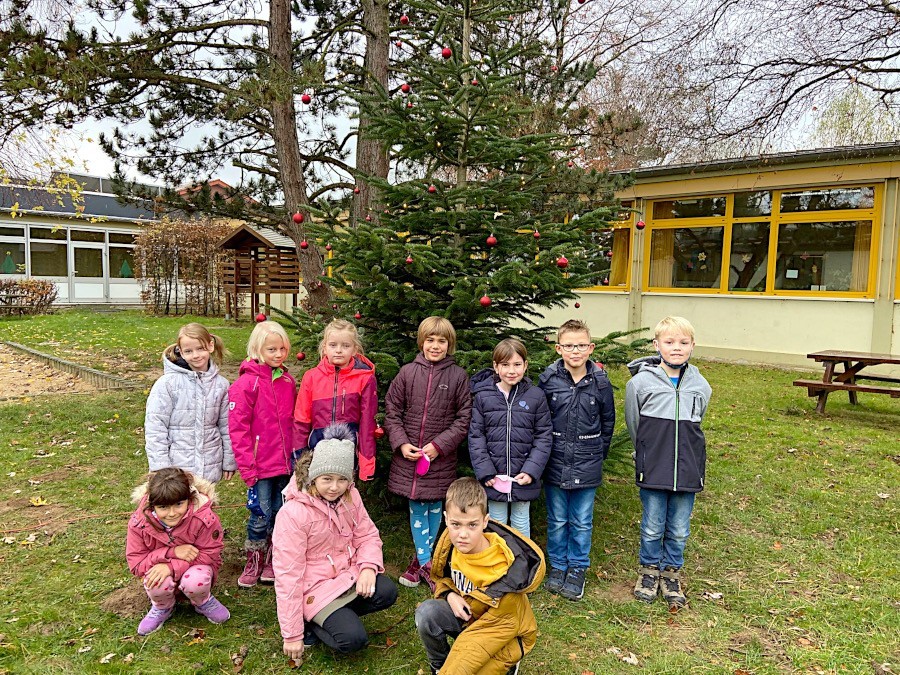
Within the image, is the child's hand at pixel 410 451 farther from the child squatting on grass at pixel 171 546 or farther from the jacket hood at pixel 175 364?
the jacket hood at pixel 175 364

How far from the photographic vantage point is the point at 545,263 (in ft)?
13.5

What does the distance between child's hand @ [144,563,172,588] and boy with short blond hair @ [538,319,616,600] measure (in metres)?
2.34

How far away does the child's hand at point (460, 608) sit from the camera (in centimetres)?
288

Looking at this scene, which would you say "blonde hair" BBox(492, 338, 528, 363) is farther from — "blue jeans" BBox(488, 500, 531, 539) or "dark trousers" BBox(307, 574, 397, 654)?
"dark trousers" BBox(307, 574, 397, 654)

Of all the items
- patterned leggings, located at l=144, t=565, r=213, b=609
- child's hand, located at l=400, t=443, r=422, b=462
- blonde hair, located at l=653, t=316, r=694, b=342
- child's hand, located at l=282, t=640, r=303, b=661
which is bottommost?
child's hand, located at l=282, t=640, r=303, b=661

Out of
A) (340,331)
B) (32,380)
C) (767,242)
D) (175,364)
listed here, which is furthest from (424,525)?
(767,242)

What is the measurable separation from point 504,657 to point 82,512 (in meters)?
4.06

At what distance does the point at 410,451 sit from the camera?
387cm

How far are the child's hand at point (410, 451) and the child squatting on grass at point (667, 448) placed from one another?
139 centimetres

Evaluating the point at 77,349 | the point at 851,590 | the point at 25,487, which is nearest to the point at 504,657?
the point at 851,590

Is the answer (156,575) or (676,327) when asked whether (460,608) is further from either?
(676,327)

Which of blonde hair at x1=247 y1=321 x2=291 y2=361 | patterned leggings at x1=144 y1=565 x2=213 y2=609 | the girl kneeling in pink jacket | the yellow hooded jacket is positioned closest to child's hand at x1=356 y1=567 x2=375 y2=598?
the girl kneeling in pink jacket

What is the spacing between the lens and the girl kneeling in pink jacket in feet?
10.1

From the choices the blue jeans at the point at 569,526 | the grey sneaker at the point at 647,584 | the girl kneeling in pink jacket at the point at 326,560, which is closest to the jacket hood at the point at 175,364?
the girl kneeling in pink jacket at the point at 326,560
